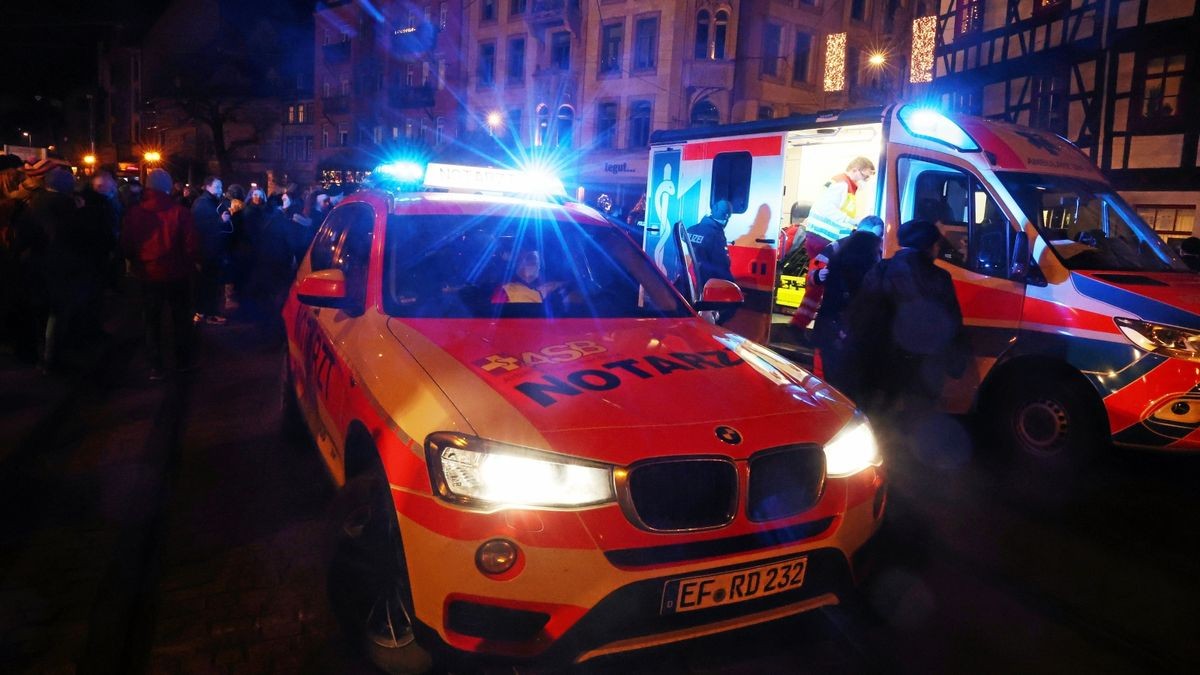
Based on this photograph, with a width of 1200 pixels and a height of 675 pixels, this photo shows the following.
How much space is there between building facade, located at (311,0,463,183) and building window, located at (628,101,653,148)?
10.1m

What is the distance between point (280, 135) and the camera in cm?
5869

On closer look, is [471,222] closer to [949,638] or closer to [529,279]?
[529,279]

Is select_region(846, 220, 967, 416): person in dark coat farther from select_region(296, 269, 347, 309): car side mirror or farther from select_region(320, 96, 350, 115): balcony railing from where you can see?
select_region(320, 96, 350, 115): balcony railing

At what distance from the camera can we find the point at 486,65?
133 feet

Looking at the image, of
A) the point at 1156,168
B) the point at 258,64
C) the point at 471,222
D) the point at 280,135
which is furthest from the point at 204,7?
the point at 471,222

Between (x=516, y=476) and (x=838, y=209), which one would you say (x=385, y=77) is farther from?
(x=516, y=476)

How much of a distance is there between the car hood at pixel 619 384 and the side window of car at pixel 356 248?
563 mm

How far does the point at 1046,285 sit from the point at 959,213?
132cm

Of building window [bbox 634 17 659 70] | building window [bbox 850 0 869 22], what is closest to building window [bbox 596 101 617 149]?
building window [bbox 634 17 659 70]

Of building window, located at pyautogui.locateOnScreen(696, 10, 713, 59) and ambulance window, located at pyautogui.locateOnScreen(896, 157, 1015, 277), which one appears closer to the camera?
ambulance window, located at pyautogui.locateOnScreen(896, 157, 1015, 277)

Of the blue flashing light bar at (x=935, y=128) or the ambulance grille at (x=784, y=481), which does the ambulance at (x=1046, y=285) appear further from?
the ambulance grille at (x=784, y=481)

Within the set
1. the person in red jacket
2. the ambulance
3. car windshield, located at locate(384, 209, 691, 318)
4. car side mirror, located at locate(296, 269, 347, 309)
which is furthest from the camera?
the person in red jacket

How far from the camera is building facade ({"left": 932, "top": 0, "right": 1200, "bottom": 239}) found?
1747 centimetres

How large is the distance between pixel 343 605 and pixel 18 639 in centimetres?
136
